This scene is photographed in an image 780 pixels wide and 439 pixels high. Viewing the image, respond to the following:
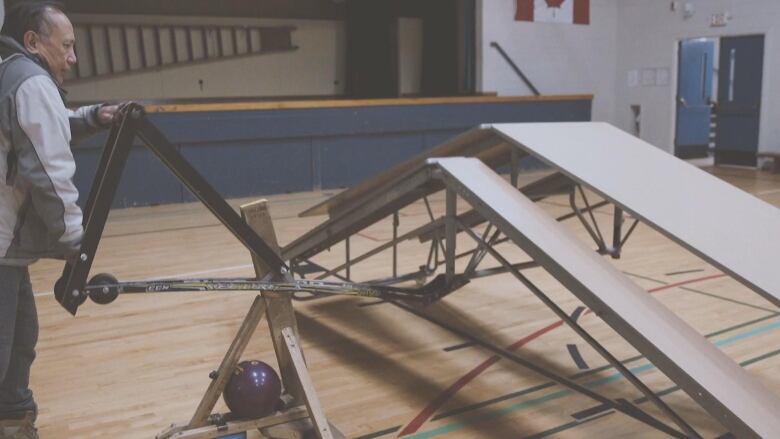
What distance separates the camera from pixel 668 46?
11.2m

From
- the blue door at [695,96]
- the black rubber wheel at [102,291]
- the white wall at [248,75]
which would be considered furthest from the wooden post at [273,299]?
the blue door at [695,96]

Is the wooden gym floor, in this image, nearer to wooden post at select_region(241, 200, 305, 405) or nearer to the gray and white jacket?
wooden post at select_region(241, 200, 305, 405)

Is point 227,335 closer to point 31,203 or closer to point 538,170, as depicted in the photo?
point 31,203

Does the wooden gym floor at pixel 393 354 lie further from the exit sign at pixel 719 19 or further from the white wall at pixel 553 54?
the exit sign at pixel 719 19

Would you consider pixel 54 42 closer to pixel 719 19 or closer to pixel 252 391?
pixel 252 391

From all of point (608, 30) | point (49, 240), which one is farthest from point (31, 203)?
point (608, 30)

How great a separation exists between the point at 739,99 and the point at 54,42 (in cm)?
1057

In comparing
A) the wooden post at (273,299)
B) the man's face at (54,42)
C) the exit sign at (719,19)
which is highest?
the exit sign at (719,19)

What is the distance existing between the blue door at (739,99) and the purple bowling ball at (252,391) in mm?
10001

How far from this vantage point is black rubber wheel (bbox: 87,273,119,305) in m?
2.11

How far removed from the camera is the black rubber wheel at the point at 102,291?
2109mm

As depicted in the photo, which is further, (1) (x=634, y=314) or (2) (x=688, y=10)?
(2) (x=688, y=10)

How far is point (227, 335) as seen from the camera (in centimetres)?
368

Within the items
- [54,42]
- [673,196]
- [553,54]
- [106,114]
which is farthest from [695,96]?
[54,42]
